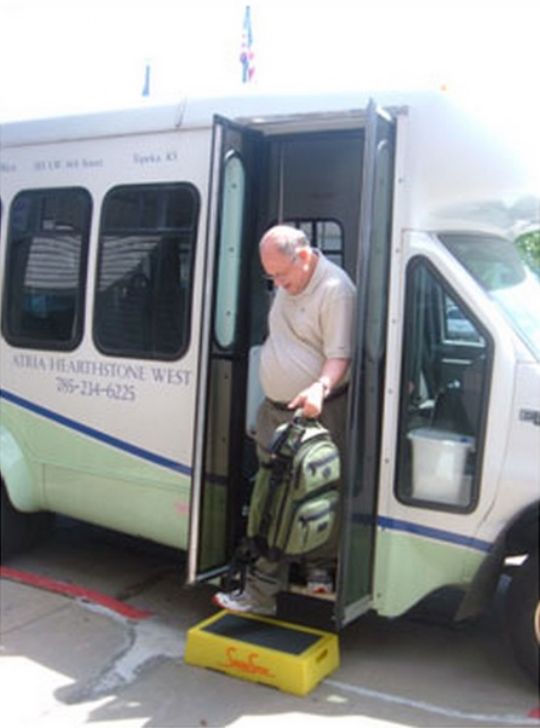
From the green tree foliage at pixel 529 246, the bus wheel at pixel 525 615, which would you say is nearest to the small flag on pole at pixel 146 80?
the green tree foliage at pixel 529 246

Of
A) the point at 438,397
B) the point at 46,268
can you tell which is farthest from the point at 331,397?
the point at 46,268

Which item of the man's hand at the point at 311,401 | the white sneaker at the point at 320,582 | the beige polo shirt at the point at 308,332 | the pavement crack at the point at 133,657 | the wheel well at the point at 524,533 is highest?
the beige polo shirt at the point at 308,332

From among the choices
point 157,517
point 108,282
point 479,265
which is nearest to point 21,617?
point 157,517

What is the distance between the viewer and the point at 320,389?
402 cm

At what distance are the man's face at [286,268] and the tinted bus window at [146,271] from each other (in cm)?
70

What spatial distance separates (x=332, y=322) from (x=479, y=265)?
707mm

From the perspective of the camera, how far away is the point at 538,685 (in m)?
4.12

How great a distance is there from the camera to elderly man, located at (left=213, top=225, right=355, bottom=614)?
4184 millimetres

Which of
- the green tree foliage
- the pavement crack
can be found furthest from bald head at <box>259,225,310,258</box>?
the pavement crack

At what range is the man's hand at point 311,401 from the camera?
13.0ft

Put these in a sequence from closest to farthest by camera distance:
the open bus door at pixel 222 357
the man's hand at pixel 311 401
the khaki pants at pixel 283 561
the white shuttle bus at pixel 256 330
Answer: the man's hand at pixel 311 401 → the white shuttle bus at pixel 256 330 → the khaki pants at pixel 283 561 → the open bus door at pixel 222 357

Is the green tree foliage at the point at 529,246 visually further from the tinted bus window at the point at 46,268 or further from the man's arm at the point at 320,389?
the tinted bus window at the point at 46,268

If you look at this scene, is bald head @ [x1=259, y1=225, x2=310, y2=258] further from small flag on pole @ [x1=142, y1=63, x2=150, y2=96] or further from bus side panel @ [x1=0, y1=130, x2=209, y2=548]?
small flag on pole @ [x1=142, y1=63, x2=150, y2=96]

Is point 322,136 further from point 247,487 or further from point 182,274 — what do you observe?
point 247,487
